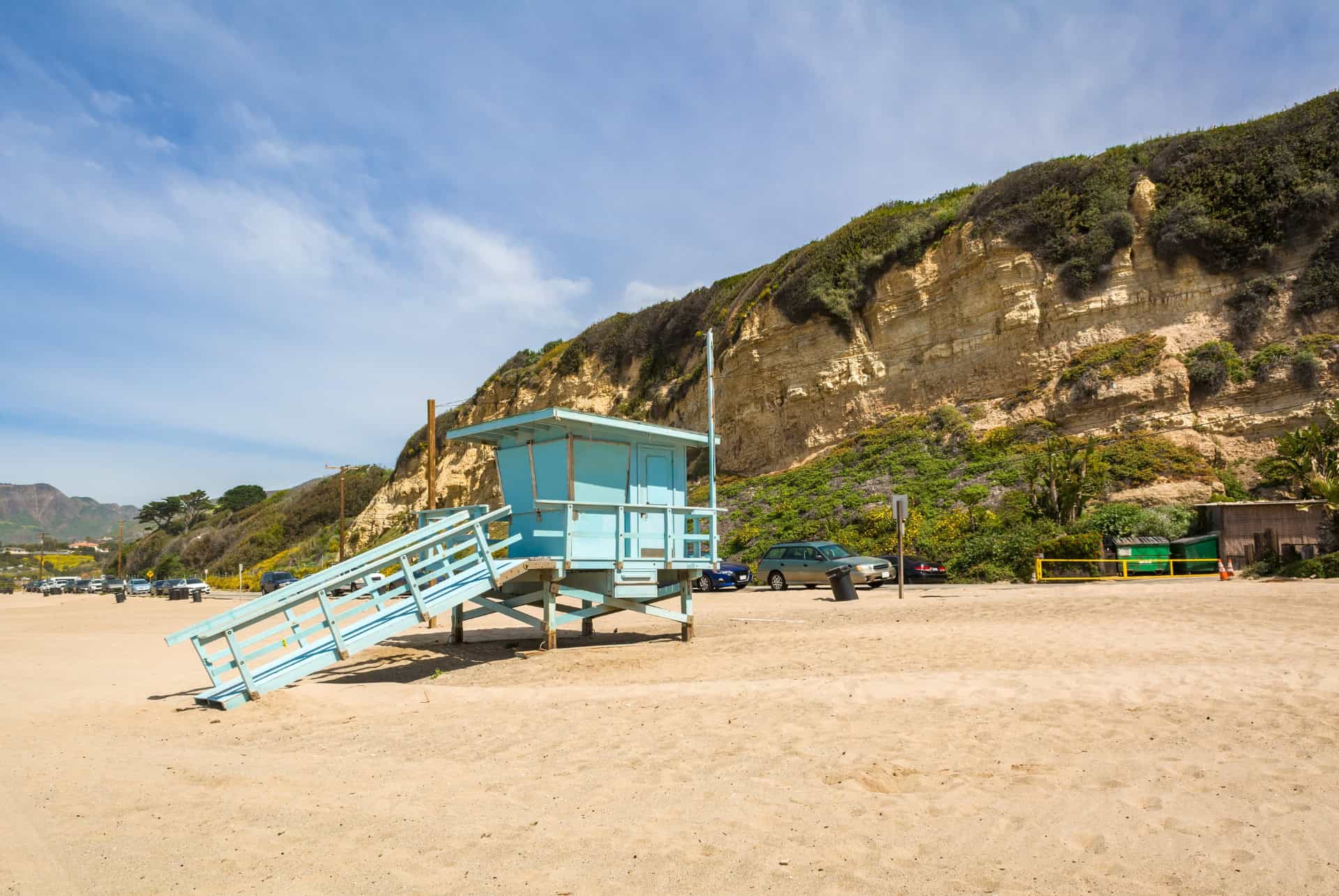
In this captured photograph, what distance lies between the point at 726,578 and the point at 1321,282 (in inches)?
898

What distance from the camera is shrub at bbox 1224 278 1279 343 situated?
29.6 m

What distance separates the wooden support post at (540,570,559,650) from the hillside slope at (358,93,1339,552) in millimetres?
21744

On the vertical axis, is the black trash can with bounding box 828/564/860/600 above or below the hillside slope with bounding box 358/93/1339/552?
below

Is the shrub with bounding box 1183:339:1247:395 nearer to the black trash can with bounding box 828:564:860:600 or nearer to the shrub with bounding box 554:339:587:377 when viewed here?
the black trash can with bounding box 828:564:860:600

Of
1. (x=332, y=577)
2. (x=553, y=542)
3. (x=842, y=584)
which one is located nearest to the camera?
(x=332, y=577)

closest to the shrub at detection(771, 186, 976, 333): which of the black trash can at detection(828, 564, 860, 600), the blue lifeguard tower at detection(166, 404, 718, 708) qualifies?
the black trash can at detection(828, 564, 860, 600)

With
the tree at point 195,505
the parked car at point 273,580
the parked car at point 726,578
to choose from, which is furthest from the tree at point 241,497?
the parked car at point 726,578

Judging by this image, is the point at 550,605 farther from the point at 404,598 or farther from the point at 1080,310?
the point at 1080,310

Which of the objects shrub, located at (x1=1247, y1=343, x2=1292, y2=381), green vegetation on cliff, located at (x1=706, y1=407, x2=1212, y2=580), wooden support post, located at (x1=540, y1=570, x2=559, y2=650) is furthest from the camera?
shrub, located at (x1=1247, y1=343, x2=1292, y2=381)

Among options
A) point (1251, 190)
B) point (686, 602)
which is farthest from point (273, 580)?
point (1251, 190)

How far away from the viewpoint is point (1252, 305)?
1172 inches

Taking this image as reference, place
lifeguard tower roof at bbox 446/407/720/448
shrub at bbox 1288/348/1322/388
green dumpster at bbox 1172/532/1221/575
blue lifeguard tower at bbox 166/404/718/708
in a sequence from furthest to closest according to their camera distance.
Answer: shrub at bbox 1288/348/1322/388, green dumpster at bbox 1172/532/1221/575, lifeguard tower roof at bbox 446/407/720/448, blue lifeguard tower at bbox 166/404/718/708

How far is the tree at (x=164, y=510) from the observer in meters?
104

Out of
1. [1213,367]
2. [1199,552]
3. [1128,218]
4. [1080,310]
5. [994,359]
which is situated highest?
[1128,218]
